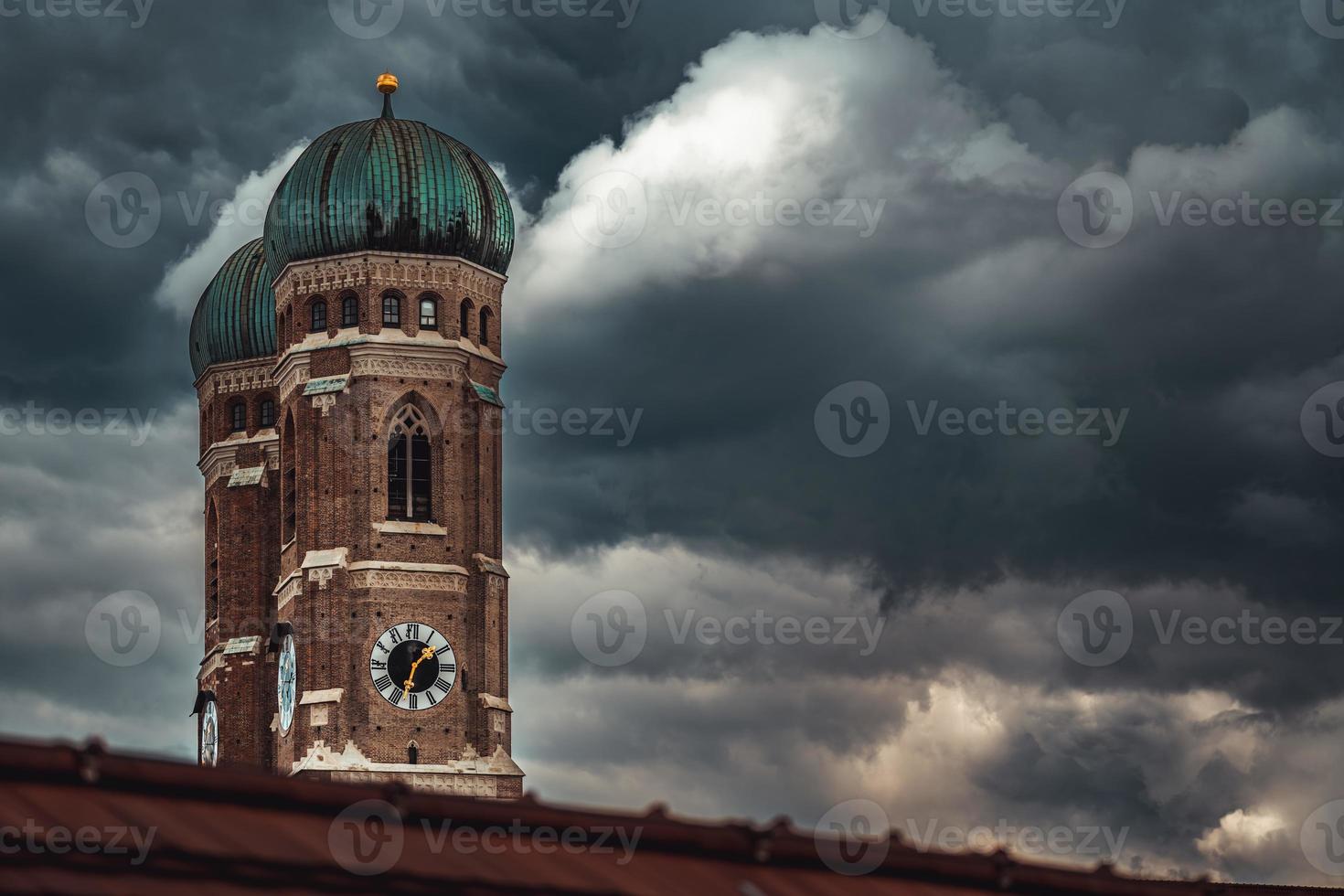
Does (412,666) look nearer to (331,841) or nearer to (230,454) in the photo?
(230,454)

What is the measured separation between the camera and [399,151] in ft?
315

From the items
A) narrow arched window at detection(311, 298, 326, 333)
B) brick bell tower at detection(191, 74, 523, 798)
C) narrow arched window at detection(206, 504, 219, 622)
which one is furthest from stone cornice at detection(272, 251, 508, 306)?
narrow arched window at detection(206, 504, 219, 622)

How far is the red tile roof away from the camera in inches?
813

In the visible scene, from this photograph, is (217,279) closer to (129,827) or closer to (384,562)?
(384,562)

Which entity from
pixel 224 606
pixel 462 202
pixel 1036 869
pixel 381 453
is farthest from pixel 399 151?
pixel 1036 869

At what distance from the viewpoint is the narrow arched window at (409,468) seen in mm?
94375

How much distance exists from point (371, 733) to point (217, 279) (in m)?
25.7

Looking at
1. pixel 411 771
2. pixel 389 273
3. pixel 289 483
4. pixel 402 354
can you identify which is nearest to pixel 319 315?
pixel 389 273

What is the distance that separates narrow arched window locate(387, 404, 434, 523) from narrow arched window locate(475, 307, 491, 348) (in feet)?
12.5

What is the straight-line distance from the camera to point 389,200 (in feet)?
313

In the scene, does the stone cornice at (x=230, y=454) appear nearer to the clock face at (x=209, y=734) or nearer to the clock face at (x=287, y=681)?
the clock face at (x=209, y=734)

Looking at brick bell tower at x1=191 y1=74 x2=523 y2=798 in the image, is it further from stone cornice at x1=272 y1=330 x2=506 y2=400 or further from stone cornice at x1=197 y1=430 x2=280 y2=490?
stone cornice at x1=197 y1=430 x2=280 y2=490

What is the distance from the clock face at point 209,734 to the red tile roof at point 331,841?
80.2 meters

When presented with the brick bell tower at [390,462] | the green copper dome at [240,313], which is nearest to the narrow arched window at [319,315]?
the brick bell tower at [390,462]
